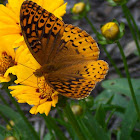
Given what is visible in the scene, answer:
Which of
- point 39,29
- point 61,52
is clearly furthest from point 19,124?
point 39,29

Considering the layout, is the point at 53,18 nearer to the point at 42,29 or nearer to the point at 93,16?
the point at 42,29

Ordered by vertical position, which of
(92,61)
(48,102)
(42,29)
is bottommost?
(48,102)

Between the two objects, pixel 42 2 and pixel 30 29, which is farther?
pixel 42 2

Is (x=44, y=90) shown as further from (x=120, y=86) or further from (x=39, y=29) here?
(x=120, y=86)

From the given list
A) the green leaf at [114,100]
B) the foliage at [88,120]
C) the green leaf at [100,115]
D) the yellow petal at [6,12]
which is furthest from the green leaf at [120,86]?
the yellow petal at [6,12]

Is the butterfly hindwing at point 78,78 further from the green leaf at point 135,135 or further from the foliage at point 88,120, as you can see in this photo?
the green leaf at point 135,135

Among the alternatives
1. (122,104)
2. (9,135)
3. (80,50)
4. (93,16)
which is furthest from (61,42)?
(93,16)
